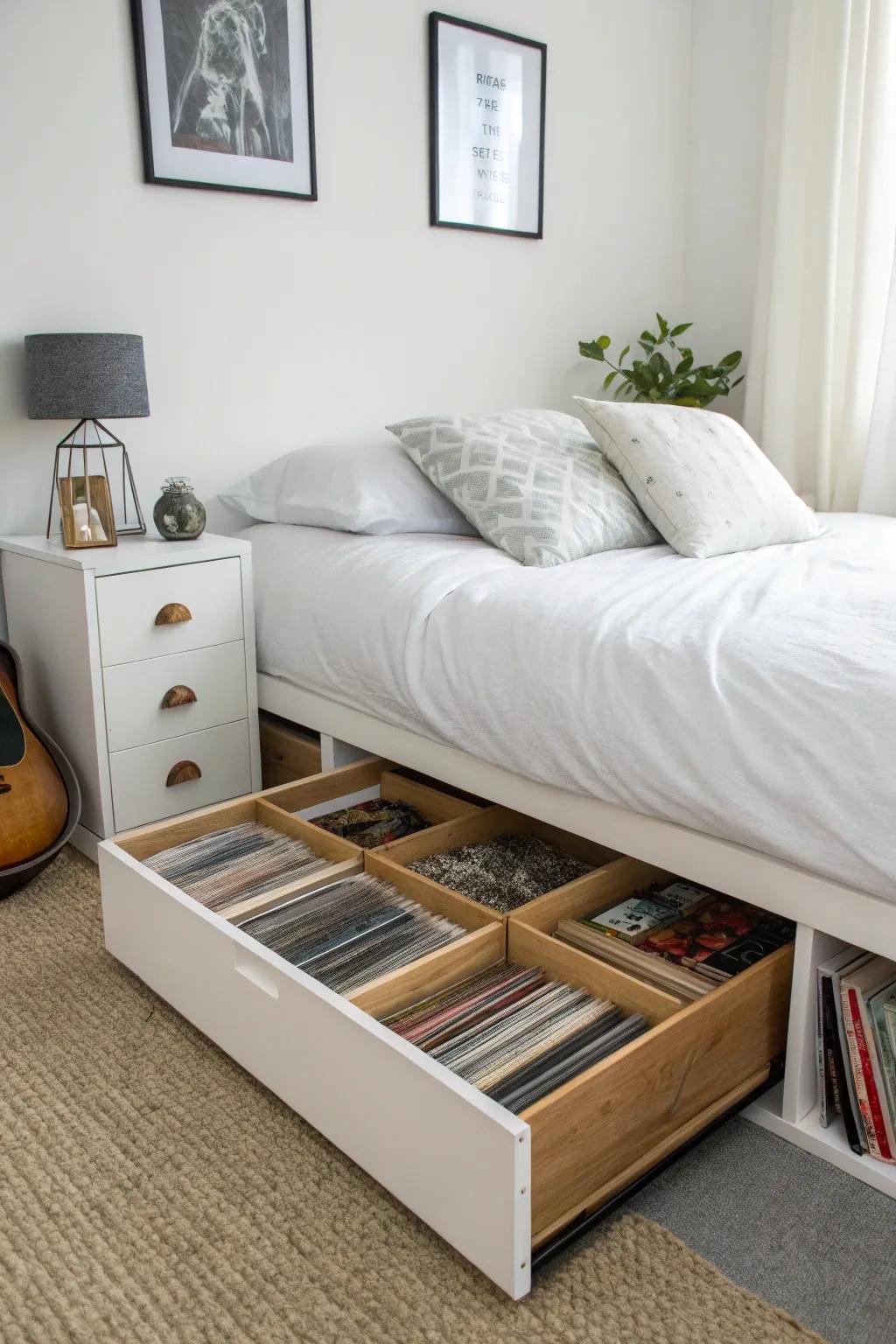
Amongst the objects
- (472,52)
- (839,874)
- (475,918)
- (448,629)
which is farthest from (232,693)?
(472,52)

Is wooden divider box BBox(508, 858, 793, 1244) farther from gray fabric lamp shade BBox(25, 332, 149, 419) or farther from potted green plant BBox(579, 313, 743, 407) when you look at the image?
potted green plant BBox(579, 313, 743, 407)

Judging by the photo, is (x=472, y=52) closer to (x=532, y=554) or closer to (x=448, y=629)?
(x=532, y=554)

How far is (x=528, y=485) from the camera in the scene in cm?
203

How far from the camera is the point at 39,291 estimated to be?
2102 mm

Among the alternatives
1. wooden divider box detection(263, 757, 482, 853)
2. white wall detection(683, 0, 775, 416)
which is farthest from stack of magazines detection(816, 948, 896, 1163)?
white wall detection(683, 0, 775, 416)

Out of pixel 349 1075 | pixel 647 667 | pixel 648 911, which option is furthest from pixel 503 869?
pixel 349 1075

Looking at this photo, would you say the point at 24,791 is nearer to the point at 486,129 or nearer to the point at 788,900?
the point at 788,900

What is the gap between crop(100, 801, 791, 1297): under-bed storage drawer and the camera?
1041mm

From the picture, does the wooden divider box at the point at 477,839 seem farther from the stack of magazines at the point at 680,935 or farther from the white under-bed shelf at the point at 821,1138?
the white under-bed shelf at the point at 821,1138

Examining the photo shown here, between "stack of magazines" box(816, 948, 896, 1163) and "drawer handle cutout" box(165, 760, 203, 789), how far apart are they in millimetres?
1260

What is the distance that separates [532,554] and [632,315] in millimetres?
1675

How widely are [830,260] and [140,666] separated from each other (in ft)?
7.01

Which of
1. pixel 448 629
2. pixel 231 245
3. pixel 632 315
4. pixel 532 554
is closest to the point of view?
pixel 448 629

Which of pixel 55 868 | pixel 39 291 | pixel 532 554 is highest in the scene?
pixel 39 291
